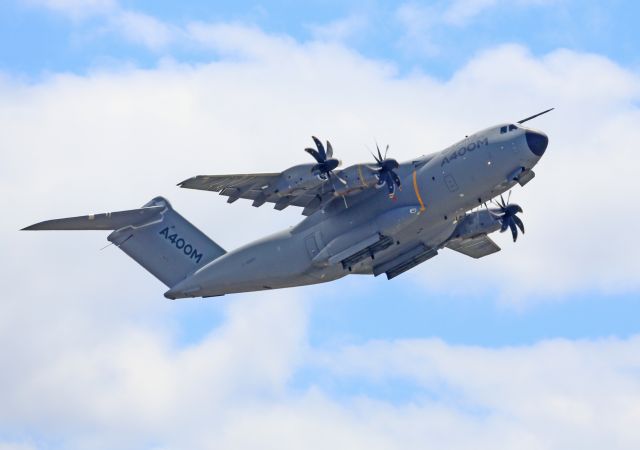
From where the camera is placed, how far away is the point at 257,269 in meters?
35.3

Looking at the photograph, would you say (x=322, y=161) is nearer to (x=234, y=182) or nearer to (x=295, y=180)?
(x=295, y=180)

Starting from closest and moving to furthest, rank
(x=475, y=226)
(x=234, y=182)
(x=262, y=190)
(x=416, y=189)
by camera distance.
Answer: (x=416, y=189) < (x=234, y=182) < (x=262, y=190) < (x=475, y=226)

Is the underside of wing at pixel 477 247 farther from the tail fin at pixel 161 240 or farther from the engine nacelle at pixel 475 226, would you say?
the tail fin at pixel 161 240

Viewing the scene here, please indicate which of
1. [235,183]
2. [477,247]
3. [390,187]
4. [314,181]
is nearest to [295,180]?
[314,181]

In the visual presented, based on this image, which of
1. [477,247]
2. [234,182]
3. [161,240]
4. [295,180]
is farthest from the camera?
[477,247]

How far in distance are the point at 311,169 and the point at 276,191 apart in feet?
4.09

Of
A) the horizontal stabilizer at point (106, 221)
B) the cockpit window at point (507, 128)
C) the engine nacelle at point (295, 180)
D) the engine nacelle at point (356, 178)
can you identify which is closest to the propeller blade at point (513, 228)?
the cockpit window at point (507, 128)

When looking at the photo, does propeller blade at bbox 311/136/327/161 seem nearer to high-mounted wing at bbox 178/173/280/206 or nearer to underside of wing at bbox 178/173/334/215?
underside of wing at bbox 178/173/334/215

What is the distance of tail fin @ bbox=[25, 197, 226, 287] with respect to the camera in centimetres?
3706

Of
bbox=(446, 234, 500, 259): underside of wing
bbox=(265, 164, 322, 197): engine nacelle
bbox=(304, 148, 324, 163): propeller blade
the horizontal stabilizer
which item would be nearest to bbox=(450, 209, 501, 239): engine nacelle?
bbox=(446, 234, 500, 259): underside of wing

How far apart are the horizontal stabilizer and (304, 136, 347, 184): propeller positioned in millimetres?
7081

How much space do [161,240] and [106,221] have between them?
1.79m

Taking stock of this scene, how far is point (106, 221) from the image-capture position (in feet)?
121

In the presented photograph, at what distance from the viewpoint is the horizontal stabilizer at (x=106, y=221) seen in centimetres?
3494
